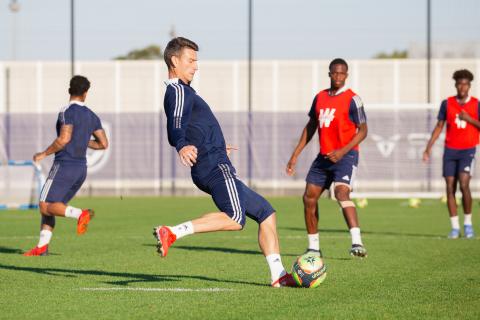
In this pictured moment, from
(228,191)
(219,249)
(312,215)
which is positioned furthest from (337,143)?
(228,191)

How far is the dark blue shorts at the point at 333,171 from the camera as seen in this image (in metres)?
11.7

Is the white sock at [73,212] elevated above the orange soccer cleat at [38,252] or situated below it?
above

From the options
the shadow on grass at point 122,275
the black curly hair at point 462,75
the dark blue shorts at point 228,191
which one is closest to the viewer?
the dark blue shorts at point 228,191

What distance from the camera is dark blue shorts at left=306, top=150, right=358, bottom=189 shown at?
38.4 ft

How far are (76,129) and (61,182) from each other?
67 centimetres

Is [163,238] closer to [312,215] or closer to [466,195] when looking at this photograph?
[312,215]

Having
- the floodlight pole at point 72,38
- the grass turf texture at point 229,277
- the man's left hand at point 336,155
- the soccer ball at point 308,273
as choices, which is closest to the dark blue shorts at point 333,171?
the man's left hand at point 336,155

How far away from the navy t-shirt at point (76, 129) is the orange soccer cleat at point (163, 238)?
475cm

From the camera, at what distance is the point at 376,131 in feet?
104

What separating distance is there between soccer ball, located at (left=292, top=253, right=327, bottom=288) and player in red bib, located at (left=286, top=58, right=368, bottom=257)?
295 cm

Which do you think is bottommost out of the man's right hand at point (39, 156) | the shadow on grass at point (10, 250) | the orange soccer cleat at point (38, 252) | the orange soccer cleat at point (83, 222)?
the shadow on grass at point (10, 250)

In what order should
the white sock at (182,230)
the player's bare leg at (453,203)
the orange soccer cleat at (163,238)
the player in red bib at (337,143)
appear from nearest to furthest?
the orange soccer cleat at (163,238)
the white sock at (182,230)
the player in red bib at (337,143)
the player's bare leg at (453,203)

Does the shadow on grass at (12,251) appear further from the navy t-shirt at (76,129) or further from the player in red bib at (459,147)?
the player in red bib at (459,147)

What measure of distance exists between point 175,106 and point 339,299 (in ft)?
6.61
